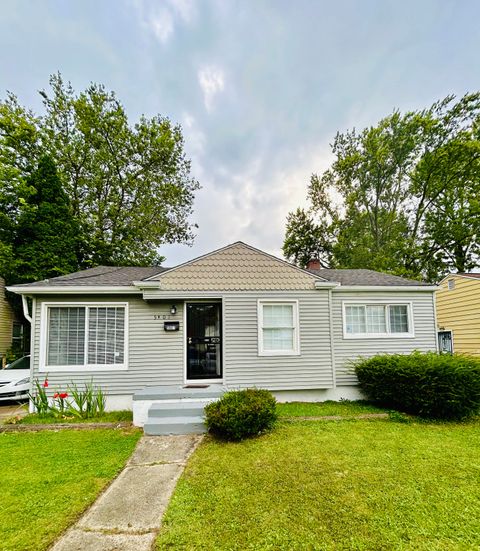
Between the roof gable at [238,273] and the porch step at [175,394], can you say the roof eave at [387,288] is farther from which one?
the porch step at [175,394]

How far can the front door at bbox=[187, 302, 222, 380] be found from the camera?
7812 mm

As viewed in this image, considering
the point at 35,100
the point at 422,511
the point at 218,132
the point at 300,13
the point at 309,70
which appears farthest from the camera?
the point at 35,100

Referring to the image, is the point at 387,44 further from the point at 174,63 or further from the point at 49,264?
the point at 49,264

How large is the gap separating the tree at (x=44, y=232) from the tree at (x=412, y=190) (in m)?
17.5

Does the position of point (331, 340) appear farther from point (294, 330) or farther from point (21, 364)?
point (21, 364)

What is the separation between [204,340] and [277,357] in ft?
6.70

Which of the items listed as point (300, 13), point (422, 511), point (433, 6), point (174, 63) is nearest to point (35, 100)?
point (174, 63)

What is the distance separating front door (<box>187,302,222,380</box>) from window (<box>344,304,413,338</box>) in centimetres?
354

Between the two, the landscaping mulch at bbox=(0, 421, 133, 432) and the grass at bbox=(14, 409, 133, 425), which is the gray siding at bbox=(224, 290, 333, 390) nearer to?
the grass at bbox=(14, 409, 133, 425)

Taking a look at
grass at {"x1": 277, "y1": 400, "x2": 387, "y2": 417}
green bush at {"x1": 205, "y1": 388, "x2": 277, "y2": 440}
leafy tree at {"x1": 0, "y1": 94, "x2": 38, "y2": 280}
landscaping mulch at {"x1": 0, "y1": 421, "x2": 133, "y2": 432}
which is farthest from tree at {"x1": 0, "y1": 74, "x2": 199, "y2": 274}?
green bush at {"x1": 205, "y1": 388, "x2": 277, "y2": 440}

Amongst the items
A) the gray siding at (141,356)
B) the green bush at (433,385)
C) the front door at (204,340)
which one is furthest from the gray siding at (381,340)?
the gray siding at (141,356)

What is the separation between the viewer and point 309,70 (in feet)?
38.0

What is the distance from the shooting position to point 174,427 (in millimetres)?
5363

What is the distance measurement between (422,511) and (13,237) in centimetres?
1653
